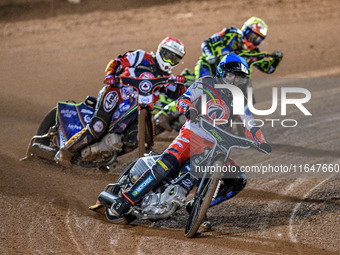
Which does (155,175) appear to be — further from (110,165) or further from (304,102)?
(304,102)

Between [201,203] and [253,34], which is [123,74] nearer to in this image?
[201,203]

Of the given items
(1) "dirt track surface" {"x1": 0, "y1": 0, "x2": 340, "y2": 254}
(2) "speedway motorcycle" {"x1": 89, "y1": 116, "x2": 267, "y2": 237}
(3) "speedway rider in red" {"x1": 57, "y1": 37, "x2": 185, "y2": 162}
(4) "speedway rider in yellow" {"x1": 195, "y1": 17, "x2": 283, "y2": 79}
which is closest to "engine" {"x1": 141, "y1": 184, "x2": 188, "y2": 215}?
(2) "speedway motorcycle" {"x1": 89, "y1": 116, "x2": 267, "y2": 237}

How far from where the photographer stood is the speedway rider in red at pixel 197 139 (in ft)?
24.9

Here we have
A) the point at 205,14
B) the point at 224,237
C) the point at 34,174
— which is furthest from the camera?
the point at 205,14

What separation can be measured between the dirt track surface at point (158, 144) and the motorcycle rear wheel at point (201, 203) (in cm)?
17

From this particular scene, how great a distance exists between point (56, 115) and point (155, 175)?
12.9 feet

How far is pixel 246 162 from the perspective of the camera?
10.9 m

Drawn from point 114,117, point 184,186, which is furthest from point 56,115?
point 184,186

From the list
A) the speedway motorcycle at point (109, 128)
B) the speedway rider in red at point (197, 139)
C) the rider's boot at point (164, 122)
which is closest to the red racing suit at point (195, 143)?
the speedway rider in red at point (197, 139)

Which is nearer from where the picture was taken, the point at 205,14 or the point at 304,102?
the point at 304,102

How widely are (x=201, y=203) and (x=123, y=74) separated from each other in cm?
341

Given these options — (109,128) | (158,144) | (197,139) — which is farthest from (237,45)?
(197,139)

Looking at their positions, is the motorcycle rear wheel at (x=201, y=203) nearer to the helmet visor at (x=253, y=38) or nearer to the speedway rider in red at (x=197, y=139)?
the speedway rider in red at (x=197, y=139)

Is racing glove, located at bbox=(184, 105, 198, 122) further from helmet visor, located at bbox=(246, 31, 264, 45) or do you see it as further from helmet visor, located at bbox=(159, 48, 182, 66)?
helmet visor, located at bbox=(246, 31, 264, 45)
